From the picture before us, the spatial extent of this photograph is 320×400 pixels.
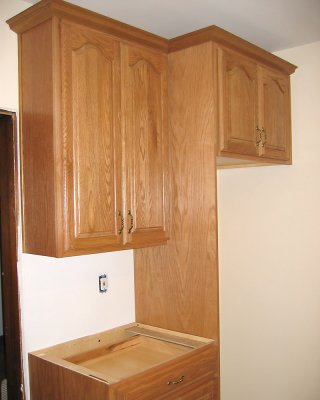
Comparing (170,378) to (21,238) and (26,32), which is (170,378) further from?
(26,32)

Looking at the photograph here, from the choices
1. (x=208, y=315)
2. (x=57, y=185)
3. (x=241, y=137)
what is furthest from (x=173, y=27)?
(x=208, y=315)

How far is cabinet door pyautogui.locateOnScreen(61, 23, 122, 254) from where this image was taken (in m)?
1.95

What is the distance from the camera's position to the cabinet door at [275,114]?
2596 millimetres

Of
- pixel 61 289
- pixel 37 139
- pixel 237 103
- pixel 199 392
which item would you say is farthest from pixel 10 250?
pixel 237 103

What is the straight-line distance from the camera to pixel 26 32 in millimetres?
2053

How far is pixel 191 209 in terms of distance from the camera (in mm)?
2377

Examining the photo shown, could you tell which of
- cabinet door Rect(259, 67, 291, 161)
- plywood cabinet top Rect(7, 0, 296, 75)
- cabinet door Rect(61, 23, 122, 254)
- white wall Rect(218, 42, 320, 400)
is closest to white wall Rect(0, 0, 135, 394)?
plywood cabinet top Rect(7, 0, 296, 75)

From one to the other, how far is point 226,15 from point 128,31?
56cm

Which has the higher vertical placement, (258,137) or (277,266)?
(258,137)

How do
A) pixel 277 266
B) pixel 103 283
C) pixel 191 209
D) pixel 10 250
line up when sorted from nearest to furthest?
pixel 10 250, pixel 191 209, pixel 103 283, pixel 277 266

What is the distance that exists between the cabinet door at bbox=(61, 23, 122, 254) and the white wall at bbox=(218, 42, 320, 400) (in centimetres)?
121

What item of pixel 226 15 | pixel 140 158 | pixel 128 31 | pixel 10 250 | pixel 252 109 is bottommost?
pixel 10 250

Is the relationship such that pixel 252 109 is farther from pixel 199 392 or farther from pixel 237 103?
pixel 199 392

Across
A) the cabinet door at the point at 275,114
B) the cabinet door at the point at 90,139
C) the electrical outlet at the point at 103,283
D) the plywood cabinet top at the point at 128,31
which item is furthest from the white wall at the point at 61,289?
the cabinet door at the point at 275,114
